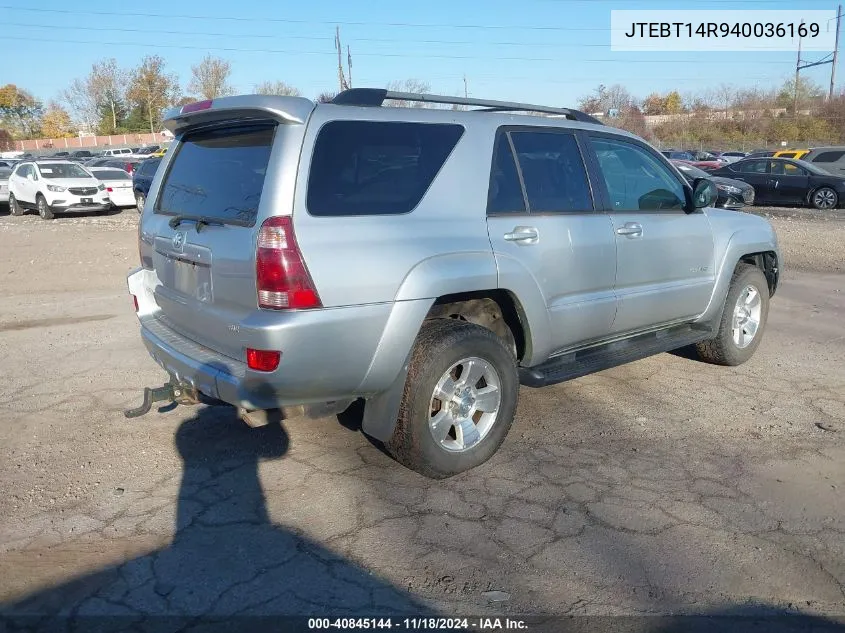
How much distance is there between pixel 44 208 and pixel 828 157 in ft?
77.0

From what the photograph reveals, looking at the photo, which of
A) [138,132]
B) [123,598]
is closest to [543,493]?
[123,598]

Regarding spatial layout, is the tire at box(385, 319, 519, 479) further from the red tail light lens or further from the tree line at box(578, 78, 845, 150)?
the tree line at box(578, 78, 845, 150)

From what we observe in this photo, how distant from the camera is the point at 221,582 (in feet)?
9.90

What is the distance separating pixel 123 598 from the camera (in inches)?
115

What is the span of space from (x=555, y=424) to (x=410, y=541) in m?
1.71

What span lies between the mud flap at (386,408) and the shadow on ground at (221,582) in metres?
0.67

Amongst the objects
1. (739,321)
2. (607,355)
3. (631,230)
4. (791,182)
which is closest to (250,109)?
(631,230)

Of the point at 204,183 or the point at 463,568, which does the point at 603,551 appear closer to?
the point at 463,568

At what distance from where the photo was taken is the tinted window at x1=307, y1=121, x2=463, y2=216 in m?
3.40

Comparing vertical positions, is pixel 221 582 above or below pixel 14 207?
below

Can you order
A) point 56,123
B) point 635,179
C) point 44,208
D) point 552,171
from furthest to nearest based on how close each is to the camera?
point 56,123 → point 44,208 → point 635,179 → point 552,171

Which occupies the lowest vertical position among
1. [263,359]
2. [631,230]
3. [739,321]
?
[739,321]

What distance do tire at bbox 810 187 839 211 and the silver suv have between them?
1772cm

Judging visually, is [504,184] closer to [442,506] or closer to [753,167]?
[442,506]
